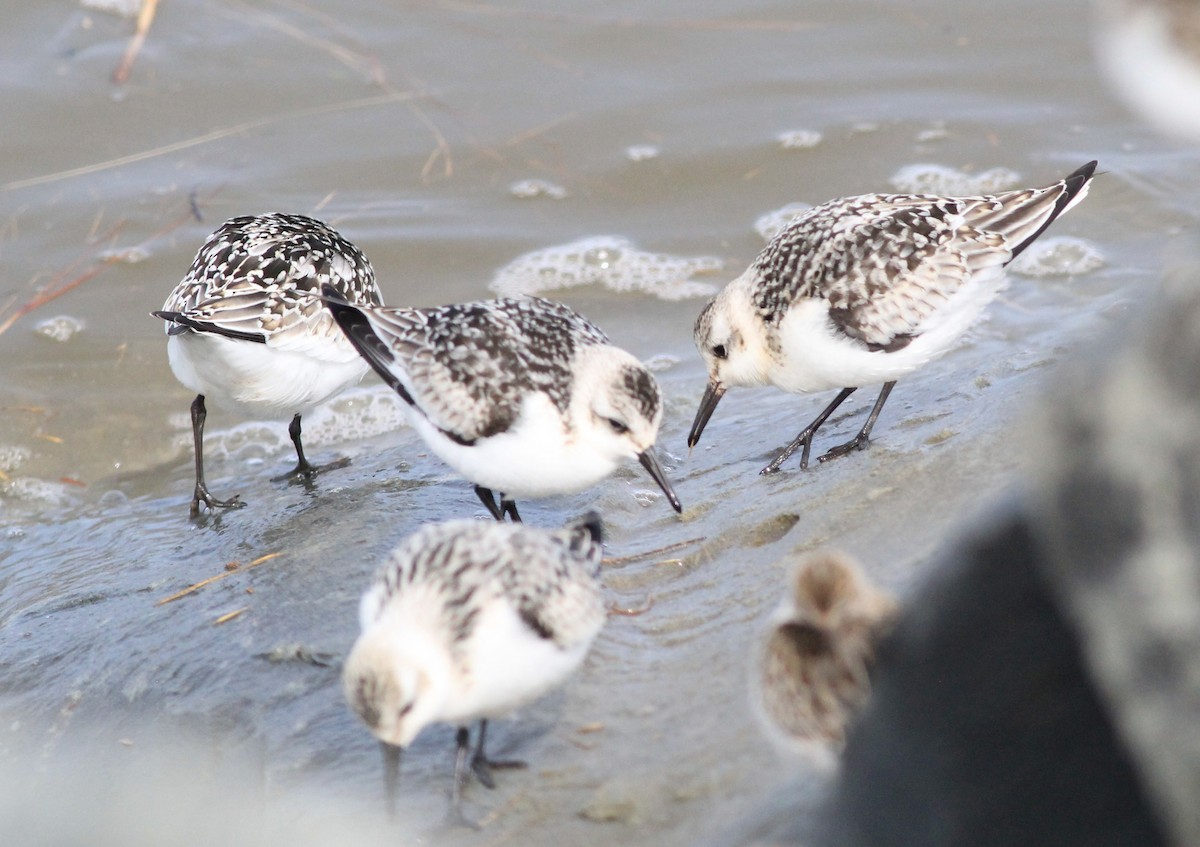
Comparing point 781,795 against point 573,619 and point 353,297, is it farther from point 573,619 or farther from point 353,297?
point 353,297

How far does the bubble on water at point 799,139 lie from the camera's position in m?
10.0

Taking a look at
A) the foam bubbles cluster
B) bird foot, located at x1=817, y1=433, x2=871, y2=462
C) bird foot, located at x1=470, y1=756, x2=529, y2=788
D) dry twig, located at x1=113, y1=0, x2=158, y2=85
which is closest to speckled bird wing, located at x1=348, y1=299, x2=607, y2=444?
bird foot, located at x1=817, y1=433, x2=871, y2=462

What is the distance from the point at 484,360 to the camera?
5.08 metres

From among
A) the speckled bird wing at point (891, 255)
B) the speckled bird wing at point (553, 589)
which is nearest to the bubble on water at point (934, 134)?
the speckled bird wing at point (891, 255)

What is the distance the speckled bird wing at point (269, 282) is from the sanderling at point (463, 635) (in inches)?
97.9

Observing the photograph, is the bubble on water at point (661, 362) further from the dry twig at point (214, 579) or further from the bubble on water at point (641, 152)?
the dry twig at point (214, 579)

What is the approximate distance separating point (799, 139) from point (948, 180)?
4.06ft

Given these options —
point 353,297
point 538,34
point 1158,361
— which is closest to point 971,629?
point 1158,361

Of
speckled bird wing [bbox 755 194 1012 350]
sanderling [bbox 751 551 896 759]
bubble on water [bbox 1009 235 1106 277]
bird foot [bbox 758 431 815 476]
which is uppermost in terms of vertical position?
sanderling [bbox 751 551 896 759]

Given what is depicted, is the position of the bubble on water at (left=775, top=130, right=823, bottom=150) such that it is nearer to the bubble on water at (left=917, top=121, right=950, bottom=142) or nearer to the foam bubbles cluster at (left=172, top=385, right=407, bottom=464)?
the bubble on water at (left=917, top=121, right=950, bottom=142)

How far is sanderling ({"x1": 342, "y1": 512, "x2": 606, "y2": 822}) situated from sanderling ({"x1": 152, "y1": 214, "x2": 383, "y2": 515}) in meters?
2.49

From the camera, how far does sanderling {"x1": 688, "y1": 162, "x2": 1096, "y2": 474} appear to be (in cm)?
564

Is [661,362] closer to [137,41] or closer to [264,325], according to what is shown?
[264,325]

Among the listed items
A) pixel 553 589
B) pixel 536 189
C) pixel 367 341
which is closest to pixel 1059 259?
pixel 536 189
